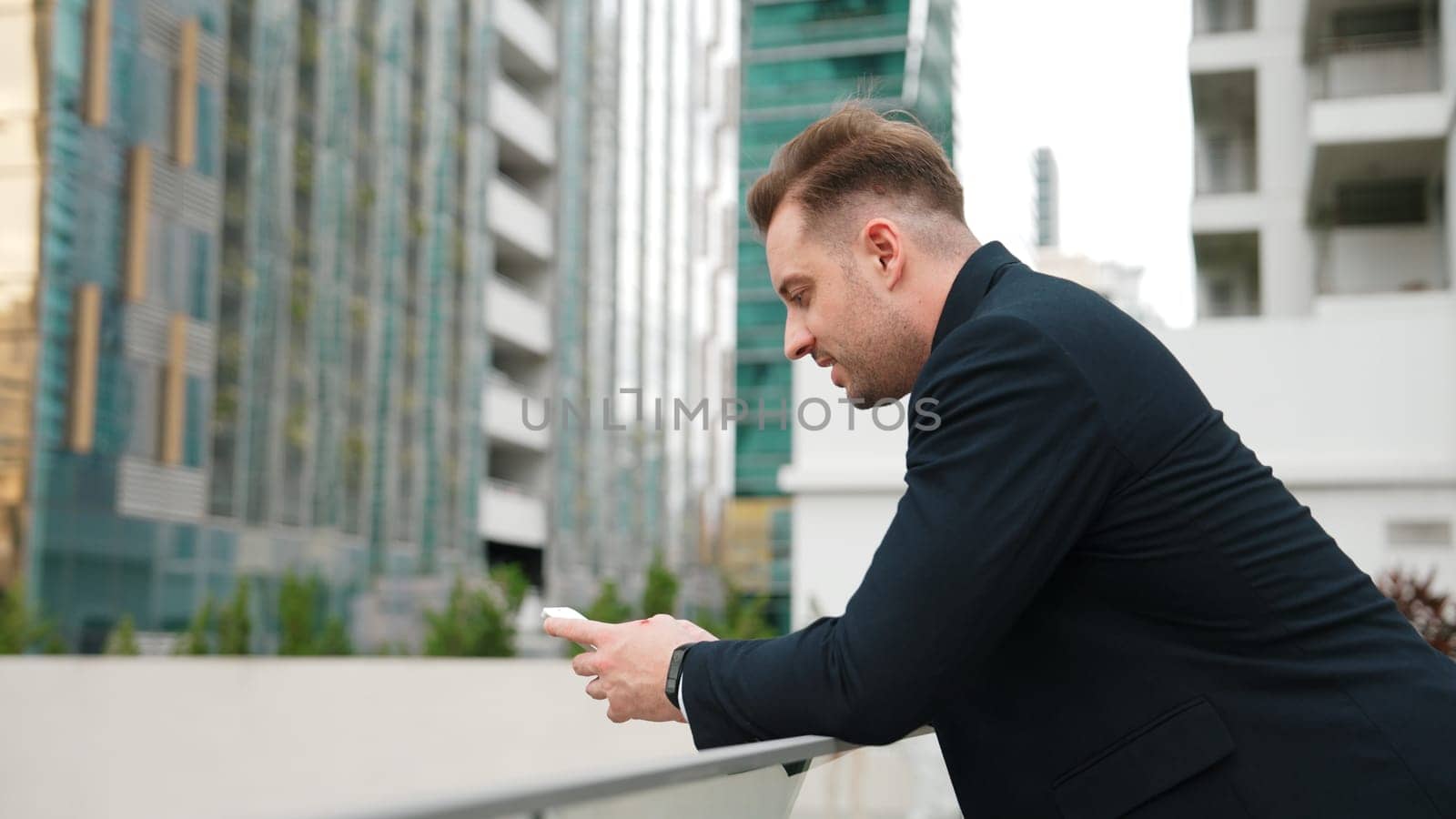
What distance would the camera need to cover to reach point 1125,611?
58.4 inches

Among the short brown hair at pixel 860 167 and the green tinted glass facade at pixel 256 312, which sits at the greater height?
the green tinted glass facade at pixel 256 312

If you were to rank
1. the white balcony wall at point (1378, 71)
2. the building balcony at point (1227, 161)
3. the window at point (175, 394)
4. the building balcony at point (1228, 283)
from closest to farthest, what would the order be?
the window at point (175, 394)
the white balcony wall at point (1378, 71)
the building balcony at point (1227, 161)
the building balcony at point (1228, 283)

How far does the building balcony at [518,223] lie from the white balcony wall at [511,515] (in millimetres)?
5455

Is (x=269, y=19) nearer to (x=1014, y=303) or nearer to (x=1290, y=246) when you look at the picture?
(x=1290, y=246)

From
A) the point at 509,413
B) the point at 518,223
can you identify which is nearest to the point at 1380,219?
the point at 509,413

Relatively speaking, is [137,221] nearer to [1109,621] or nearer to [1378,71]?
[1378,71]

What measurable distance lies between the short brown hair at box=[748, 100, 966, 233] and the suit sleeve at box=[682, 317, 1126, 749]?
321 mm

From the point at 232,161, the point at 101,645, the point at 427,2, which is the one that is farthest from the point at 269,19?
the point at 101,645

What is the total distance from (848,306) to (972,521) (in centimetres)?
43

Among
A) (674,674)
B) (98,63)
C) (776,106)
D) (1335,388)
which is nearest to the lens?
(674,674)

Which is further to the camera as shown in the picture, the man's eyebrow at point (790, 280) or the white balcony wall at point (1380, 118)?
the white balcony wall at point (1380, 118)

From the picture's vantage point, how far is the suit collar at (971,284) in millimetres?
1675

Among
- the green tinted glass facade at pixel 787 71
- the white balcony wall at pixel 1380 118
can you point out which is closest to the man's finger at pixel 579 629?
the white balcony wall at pixel 1380 118

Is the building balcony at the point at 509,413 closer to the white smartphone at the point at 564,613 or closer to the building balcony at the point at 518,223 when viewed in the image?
the building balcony at the point at 518,223
